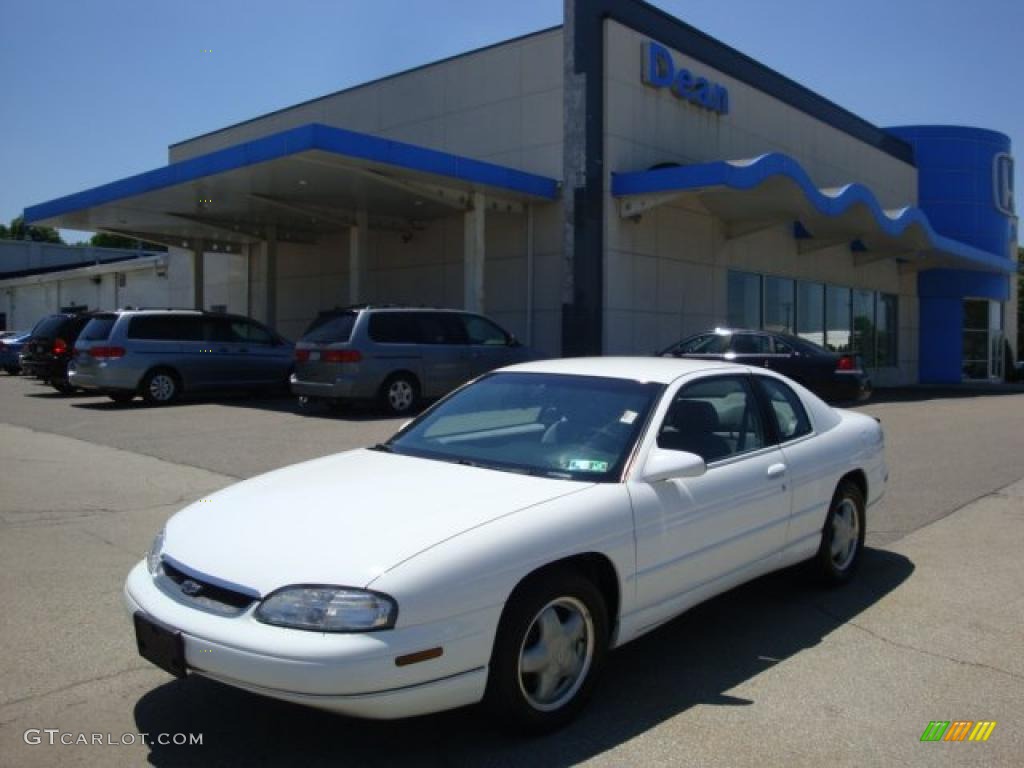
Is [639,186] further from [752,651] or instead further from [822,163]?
[752,651]

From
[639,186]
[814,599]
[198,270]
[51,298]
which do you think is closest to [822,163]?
[639,186]

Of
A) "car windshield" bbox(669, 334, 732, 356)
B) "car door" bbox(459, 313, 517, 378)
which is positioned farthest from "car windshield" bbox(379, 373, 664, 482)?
"car windshield" bbox(669, 334, 732, 356)

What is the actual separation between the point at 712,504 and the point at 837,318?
2619 centimetres

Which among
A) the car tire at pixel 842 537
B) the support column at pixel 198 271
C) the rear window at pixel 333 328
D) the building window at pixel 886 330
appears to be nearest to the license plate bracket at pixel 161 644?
the car tire at pixel 842 537

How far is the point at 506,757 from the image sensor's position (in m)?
3.28

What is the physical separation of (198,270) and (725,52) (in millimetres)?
15333

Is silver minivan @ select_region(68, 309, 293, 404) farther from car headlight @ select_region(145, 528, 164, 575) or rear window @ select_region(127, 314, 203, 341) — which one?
car headlight @ select_region(145, 528, 164, 575)

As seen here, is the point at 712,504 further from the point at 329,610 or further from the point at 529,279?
the point at 529,279

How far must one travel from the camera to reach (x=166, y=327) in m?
16.0

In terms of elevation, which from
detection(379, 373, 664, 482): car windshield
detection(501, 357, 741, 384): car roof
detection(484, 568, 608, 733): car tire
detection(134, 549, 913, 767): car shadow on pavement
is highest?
detection(501, 357, 741, 384): car roof

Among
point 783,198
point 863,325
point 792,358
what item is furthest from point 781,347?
point 863,325

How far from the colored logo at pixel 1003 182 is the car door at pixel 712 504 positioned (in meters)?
34.9

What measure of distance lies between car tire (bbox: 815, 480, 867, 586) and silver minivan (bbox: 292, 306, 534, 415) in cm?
907

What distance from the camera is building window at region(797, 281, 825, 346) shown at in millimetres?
26031
